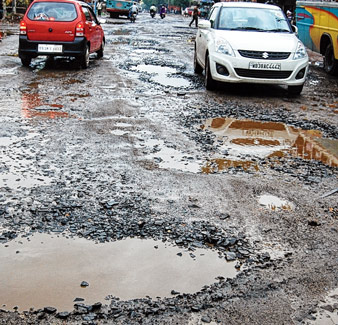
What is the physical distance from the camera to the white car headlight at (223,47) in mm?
9805

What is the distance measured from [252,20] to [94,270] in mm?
8515

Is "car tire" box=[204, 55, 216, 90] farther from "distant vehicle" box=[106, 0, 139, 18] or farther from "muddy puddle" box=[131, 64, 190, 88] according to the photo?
"distant vehicle" box=[106, 0, 139, 18]

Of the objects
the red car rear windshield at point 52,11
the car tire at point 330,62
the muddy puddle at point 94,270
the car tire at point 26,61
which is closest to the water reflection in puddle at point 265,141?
the muddy puddle at point 94,270

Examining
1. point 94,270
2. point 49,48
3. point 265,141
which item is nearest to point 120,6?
point 49,48

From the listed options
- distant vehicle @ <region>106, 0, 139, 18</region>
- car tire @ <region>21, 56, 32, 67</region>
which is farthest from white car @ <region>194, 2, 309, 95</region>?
distant vehicle @ <region>106, 0, 139, 18</region>

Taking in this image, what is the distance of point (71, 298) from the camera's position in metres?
3.06

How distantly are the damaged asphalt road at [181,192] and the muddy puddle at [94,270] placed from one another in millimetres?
25

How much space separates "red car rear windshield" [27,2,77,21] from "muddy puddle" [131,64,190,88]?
78.1 inches

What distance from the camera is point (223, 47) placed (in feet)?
32.6

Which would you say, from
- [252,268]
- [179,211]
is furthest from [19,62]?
[252,268]

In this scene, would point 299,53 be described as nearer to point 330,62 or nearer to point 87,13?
point 330,62

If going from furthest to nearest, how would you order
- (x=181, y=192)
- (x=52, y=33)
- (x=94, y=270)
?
(x=52, y=33) < (x=181, y=192) < (x=94, y=270)

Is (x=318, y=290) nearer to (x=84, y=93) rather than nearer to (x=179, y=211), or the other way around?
(x=179, y=211)

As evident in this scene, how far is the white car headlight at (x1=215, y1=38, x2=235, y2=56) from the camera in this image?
9.80 metres
